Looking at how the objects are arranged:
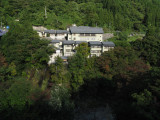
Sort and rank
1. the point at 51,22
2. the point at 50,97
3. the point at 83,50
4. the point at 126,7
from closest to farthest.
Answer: the point at 50,97 < the point at 83,50 < the point at 51,22 < the point at 126,7

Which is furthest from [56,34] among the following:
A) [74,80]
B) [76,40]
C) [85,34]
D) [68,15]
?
[74,80]

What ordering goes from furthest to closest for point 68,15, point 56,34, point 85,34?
point 68,15
point 56,34
point 85,34

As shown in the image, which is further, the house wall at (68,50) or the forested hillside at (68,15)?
the forested hillside at (68,15)

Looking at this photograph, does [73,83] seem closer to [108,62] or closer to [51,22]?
[108,62]

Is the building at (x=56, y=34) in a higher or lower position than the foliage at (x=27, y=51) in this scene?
higher

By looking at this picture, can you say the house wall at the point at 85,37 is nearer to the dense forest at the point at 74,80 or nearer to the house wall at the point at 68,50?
the house wall at the point at 68,50

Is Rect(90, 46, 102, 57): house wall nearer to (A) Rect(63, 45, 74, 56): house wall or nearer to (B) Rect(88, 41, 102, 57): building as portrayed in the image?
(B) Rect(88, 41, 102, 57): building

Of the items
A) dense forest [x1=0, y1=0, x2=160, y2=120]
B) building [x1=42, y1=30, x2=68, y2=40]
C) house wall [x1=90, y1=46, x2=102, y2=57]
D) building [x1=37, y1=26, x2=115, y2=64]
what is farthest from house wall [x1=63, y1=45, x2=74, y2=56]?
building [x1=42, y1=30, x2=68, y2=40]

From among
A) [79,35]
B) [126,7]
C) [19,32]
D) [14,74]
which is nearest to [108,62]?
[79,35]

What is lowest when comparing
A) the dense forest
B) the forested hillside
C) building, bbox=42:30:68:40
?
the dense forest

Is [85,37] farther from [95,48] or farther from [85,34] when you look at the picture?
[95,48]

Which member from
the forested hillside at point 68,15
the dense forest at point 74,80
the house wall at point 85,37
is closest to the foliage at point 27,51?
the dense forest at point 74,80
